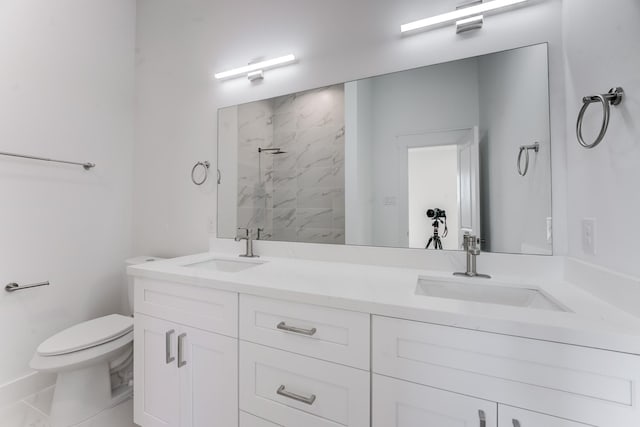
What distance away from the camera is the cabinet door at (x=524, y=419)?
65cm

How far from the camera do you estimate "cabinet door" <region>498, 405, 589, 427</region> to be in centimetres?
65

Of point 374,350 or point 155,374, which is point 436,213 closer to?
point 374,350

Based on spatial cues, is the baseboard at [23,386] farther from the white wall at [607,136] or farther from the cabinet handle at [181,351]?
the white wall at [607,136]

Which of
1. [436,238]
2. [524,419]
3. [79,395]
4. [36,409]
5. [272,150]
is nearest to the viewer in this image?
[524,419]

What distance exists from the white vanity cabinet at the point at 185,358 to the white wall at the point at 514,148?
3.76 ft

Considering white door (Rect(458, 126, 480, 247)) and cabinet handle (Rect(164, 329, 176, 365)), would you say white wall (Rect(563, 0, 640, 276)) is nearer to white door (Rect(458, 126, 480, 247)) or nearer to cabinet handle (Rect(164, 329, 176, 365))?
white door (Rect(458, 126, 480, 247))

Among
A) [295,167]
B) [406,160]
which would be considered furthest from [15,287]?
[406,160]

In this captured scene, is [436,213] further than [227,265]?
No

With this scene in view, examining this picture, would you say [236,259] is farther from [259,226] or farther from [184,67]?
[184,67]

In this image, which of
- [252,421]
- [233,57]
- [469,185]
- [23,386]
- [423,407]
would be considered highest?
[233,57]

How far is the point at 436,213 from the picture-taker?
1301 mm

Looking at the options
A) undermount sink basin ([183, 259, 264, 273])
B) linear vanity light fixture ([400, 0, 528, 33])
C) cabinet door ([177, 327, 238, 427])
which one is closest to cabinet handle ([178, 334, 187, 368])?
cabinet door ([177, 327, 238, 427])

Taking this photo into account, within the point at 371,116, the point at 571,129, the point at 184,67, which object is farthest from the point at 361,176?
the point at 184,67

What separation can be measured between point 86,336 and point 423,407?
66.5 inches
